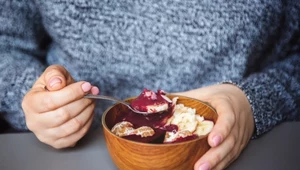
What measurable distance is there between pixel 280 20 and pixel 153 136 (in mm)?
559

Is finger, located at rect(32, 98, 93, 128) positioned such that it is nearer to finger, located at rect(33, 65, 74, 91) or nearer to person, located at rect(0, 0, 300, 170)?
finger, located at rect(33, 65, 74, 91)

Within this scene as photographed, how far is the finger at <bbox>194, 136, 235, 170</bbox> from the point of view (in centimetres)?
66

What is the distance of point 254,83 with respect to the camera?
0.94 metres

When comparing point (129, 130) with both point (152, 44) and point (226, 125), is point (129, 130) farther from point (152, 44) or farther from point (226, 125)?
point (152, 44)

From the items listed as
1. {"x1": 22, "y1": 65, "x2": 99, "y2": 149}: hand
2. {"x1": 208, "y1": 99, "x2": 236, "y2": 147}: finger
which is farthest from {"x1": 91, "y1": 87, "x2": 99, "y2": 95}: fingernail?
{"x1": 208, "y1": 99, "x2": 236, "y2": 147}: finger

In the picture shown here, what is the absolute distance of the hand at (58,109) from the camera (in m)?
0.75

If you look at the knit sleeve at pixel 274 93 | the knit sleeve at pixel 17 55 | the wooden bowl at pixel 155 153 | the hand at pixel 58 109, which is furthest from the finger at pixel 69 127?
the knit sleeve at pixel 274 93

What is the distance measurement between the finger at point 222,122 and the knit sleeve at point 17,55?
0.45 m

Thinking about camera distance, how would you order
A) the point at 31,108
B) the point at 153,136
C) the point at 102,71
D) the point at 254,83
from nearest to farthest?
the point at 153,136 < the point at 31,108 < the point at 254,83 < the point at 102,71

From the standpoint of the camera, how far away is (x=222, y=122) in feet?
2.35

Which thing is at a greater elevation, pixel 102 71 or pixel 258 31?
pixel 258 31

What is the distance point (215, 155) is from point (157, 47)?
0.40m

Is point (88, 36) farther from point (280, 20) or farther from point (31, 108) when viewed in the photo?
point (280, 20)

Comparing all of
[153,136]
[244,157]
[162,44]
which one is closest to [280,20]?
[162,44]
